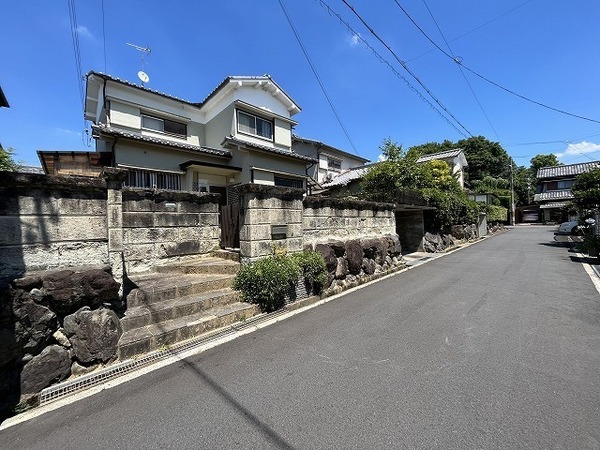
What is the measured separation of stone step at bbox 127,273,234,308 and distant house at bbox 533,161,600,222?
1824 inches

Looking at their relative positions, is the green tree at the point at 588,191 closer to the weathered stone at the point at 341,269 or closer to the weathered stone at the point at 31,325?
the weathered stone at the point at 341,269

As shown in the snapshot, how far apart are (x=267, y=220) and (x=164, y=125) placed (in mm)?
10676

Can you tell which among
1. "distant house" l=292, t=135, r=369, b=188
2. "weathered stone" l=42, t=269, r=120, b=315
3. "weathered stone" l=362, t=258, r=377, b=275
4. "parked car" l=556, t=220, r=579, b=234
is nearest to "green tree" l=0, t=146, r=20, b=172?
"weathered stone" l=42, t=269, r=120, b=315

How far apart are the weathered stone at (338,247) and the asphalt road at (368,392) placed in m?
2.44

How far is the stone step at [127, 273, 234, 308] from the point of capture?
437 centimetres

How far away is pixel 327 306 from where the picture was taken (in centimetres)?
584

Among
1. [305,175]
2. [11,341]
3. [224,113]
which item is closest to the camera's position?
[11,341]

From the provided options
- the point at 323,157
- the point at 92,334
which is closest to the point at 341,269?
the point at 92,334

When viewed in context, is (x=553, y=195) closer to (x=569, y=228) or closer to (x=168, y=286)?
(x=569, y=228)

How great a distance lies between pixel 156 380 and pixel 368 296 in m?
4.69

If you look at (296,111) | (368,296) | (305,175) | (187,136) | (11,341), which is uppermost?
(296,111)

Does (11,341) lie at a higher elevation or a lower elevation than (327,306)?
higher

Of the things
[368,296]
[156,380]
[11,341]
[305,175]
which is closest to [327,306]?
[368,296]

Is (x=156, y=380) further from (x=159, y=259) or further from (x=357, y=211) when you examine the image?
(x=357, y=211)
